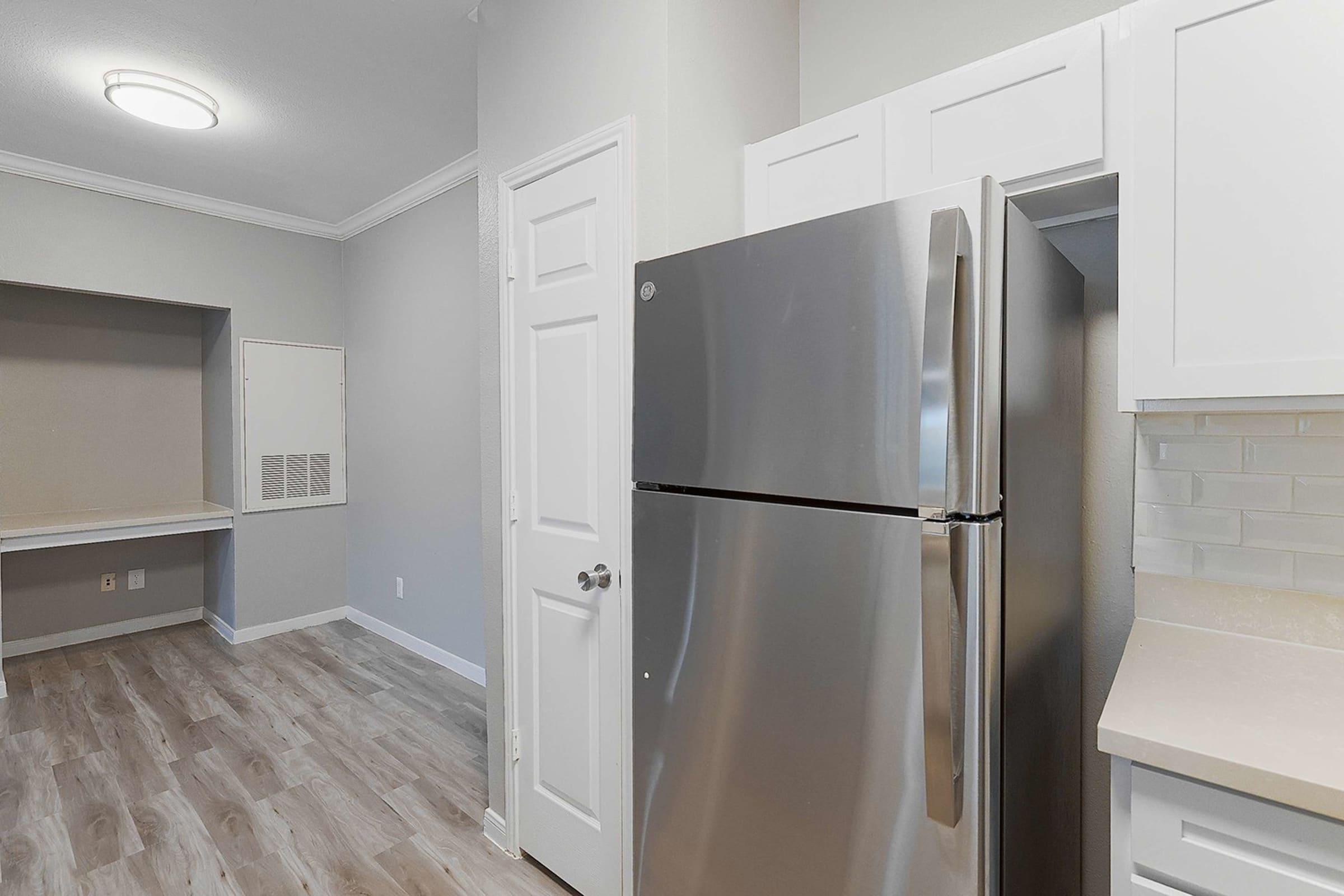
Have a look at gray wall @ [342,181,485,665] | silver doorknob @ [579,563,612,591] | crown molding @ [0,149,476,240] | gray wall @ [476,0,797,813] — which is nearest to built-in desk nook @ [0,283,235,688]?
crown molding @ [0,149,476,240]

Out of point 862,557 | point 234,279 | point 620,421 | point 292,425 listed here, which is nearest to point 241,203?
point 234,279

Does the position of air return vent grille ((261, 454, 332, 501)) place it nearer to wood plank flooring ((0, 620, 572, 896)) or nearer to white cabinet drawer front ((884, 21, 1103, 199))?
wood plank flooring ((0, 620, 572, 896))

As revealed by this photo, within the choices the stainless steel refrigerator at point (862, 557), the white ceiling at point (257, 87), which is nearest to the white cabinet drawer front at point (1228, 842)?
the stainless steel refrigerator at point (862, 557)

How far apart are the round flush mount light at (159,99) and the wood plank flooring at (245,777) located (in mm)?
2524

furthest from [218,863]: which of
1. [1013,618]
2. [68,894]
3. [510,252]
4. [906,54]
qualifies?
[906,54]

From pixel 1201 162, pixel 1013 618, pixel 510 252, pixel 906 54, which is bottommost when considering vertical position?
pixel 1013 618

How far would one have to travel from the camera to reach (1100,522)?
147cm

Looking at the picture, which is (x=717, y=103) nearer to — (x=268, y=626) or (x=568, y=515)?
(x=568, y=515)

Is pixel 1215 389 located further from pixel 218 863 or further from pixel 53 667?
pixel 53 667

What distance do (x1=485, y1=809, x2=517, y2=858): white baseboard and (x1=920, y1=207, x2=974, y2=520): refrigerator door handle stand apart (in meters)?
1.84

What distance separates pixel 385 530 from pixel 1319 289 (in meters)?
4.18

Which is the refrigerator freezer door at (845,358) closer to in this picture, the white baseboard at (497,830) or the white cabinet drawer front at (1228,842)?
the white cabinet drawer front at (1228,842)

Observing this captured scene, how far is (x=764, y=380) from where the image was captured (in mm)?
1121

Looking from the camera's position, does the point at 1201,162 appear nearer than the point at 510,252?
Yes
